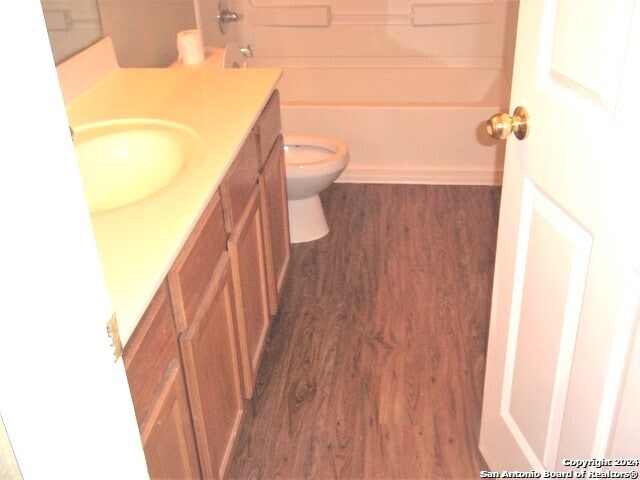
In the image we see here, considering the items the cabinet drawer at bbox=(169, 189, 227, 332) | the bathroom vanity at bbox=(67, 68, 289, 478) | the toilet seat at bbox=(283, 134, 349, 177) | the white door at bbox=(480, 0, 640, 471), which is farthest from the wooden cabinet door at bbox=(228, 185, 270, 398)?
the toilet seat at bbox=(283, 134, 349, 177)

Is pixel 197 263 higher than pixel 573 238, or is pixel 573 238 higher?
pixel 573 238

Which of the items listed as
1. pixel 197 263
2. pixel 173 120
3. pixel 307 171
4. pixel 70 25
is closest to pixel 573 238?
pixel 197 263

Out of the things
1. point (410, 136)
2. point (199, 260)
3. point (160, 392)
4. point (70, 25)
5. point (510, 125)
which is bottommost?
point (410, 136)

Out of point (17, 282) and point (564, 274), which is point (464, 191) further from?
point (17, 282)

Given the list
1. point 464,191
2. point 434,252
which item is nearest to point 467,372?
point 434,252

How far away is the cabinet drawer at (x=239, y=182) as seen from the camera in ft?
5.17

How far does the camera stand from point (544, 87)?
118 centimetres

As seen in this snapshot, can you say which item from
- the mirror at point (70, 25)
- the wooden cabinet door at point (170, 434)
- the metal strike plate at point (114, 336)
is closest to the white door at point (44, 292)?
the metal strike plate at point (114, 336)

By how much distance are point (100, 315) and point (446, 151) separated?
9.15 feet

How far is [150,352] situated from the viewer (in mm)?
1103

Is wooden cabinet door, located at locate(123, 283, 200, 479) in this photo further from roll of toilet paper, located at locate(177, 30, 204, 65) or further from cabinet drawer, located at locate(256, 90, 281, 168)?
roll of toilet paper, located at locate(177, 30, 204, 65)

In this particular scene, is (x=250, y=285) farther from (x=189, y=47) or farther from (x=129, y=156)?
(x=189, y=47)

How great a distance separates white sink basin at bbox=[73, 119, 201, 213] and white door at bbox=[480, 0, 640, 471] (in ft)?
2.51

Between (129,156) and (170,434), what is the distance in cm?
79
